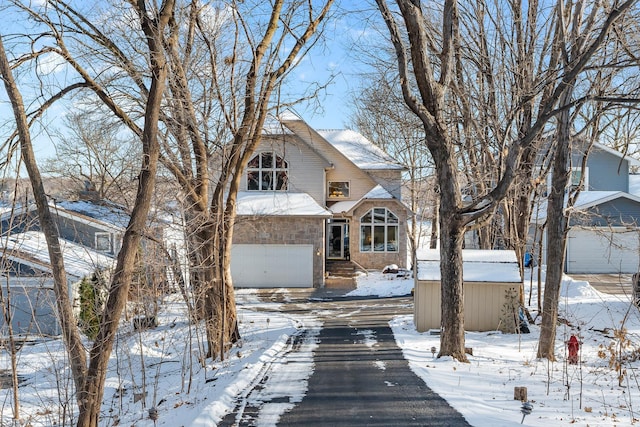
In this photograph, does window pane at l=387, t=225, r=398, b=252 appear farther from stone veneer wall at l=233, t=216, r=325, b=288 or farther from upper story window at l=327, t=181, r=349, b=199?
stone veneer wall at l=233, t=216, r=325, b=288

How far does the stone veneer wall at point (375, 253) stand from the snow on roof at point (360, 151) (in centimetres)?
225

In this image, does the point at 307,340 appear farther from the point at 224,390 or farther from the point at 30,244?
the point at 30,244

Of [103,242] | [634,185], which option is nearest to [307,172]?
[103,242]

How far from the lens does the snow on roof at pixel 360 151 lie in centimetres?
2961

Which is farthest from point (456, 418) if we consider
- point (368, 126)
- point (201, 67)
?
point (368, 126)

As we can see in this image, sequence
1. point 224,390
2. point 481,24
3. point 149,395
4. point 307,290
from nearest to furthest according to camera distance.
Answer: point 224,390, point 149,395, point 481,24, point 307,290

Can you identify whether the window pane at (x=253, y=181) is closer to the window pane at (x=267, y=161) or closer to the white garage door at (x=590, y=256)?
the window pane at (x=267, y=161)

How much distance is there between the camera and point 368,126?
37062 mm

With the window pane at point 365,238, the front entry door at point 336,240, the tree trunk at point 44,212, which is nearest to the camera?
the tree trunk at point 44,212

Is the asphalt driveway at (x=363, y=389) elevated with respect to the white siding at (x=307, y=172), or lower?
lower

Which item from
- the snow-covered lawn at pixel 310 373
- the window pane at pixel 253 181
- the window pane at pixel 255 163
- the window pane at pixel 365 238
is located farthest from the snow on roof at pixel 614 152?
the window pane at pixel 253 181

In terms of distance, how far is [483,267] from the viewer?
48.7 ft

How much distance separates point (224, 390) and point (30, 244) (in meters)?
15.7

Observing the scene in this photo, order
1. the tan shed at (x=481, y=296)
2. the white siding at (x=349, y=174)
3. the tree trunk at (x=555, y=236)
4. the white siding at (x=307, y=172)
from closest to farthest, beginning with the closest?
1. the tree trunk at (x=555, y=236)
2. the tan shed at (x=481, y=296)
3. the white siding at (x=307, y=172)
4. the white siding at (x=349, y=174)
